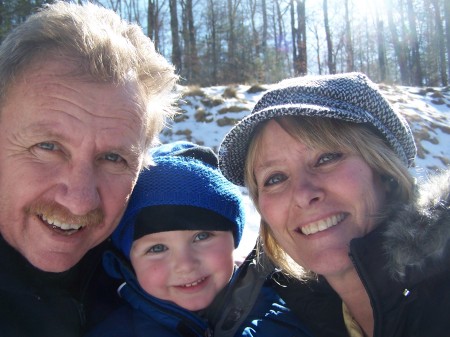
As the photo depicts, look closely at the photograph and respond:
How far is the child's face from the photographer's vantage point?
2.07m

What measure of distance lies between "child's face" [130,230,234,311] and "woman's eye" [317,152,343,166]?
77cm

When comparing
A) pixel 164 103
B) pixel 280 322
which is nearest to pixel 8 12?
pixel 164 103

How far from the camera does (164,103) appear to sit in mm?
2219

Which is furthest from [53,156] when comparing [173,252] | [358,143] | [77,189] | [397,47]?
[397,47]

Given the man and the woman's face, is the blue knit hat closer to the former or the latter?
the man

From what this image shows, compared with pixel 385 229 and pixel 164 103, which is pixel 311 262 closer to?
pixel 385 229

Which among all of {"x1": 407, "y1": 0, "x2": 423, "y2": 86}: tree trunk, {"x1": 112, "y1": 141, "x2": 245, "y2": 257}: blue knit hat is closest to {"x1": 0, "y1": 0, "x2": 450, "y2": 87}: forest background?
{"x1": 407, "y1": 0, "x2": 423, "y2": 86}: tree trunk

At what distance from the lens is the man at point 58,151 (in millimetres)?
1609

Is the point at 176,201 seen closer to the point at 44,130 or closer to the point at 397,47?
the point at 44,130

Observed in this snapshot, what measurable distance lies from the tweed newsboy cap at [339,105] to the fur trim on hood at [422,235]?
30 centimetres

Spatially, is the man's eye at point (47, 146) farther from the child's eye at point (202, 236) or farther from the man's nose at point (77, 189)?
the child's eye at point (202, 236)

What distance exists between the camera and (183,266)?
206 cm

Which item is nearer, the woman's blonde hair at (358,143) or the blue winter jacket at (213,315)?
the woman's blonde hair at (358,143)

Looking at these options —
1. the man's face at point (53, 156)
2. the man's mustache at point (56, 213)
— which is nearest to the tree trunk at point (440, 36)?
the man's face at point (53, 156)
